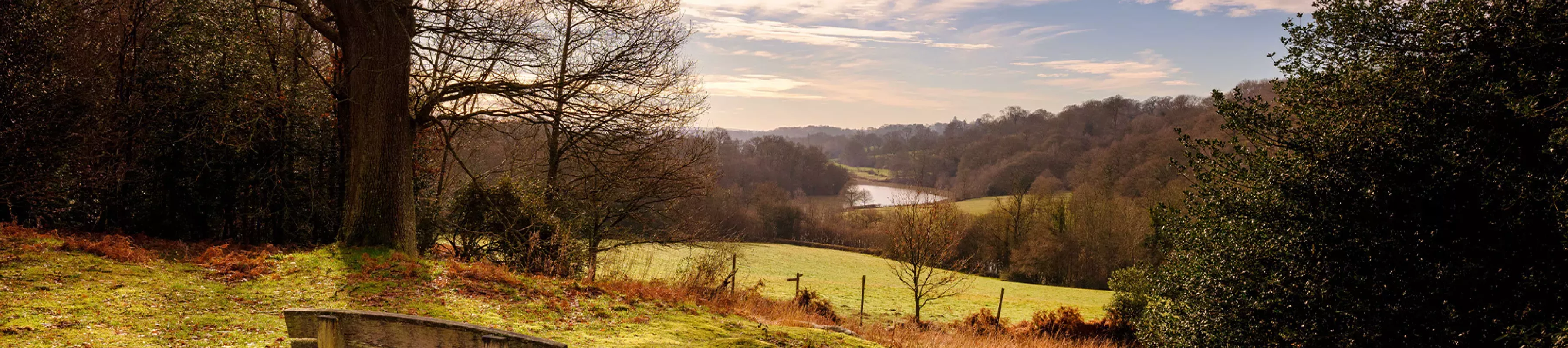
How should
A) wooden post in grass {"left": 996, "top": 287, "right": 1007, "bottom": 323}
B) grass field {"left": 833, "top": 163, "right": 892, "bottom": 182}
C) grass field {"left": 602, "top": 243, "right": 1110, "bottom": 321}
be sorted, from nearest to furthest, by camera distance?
1. wooden post in grass {"left": 996, "top": 287, "right": 1007, "bottom": 323}
2. grass field {"left": 602, "top": 243, "right": 1110, "bottom": 321}
3. grass field {"left": 833, "top": 163, "right": 892, "bottom": 182}

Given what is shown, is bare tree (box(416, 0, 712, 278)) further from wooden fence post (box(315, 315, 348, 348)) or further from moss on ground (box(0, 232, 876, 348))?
wooden fence post (box(315, 315, 348, 348))

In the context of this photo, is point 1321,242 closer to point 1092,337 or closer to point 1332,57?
point 1332,57

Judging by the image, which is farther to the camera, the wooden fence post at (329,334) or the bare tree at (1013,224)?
the bare tree at (1013,224)

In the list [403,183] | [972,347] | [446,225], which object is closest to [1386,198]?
[972,347]

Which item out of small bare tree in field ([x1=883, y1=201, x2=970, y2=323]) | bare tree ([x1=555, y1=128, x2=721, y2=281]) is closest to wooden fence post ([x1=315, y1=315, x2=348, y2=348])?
bare tree ([x1=555, y1=128, x2=721, y2=281])

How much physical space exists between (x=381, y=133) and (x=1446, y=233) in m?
13.5

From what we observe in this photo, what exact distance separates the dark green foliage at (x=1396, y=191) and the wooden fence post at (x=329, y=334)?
32.1ft

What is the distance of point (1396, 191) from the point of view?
27.5ft

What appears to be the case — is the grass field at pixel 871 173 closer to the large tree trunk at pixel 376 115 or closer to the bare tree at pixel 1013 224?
the bare tree at pixel 1013 224

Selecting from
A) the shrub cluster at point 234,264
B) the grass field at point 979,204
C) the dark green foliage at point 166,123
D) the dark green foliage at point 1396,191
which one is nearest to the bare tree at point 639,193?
the dark green foliage at point 166,123

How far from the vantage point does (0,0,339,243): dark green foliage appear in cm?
977

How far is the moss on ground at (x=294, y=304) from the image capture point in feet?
20.5

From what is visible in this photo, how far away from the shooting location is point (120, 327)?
624 cm

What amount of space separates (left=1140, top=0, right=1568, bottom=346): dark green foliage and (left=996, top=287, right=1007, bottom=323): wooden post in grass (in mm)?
9116
